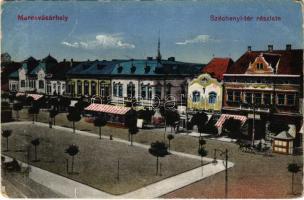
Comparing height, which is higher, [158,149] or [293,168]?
[158,149]

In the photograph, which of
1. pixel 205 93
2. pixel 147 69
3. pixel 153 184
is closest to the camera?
pixel 153 184

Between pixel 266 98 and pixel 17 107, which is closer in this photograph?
pixel 266 98

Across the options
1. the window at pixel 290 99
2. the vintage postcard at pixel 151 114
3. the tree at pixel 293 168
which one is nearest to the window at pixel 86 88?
the vintage postcard at pixel 151 114

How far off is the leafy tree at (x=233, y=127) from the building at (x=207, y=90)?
64cm

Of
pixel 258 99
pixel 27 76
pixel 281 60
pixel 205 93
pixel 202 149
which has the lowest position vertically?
pixel 202 149

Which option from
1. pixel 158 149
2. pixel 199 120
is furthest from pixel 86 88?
pixel 199 120

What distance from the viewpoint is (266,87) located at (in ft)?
37.9

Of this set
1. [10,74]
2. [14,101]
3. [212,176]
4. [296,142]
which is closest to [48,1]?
[10,74]

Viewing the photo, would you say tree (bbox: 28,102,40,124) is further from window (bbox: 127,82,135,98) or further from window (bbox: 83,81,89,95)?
window (bbox: 127,82,135,98)

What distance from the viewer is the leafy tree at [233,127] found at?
11.8m

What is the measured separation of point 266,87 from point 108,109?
14.6 ft

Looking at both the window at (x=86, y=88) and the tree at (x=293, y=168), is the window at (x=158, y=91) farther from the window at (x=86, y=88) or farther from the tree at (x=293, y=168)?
the tree at (x=293, y=168)

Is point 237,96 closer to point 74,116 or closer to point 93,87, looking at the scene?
point 93,87

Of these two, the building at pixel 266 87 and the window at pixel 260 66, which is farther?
the window at pixel 260 66
